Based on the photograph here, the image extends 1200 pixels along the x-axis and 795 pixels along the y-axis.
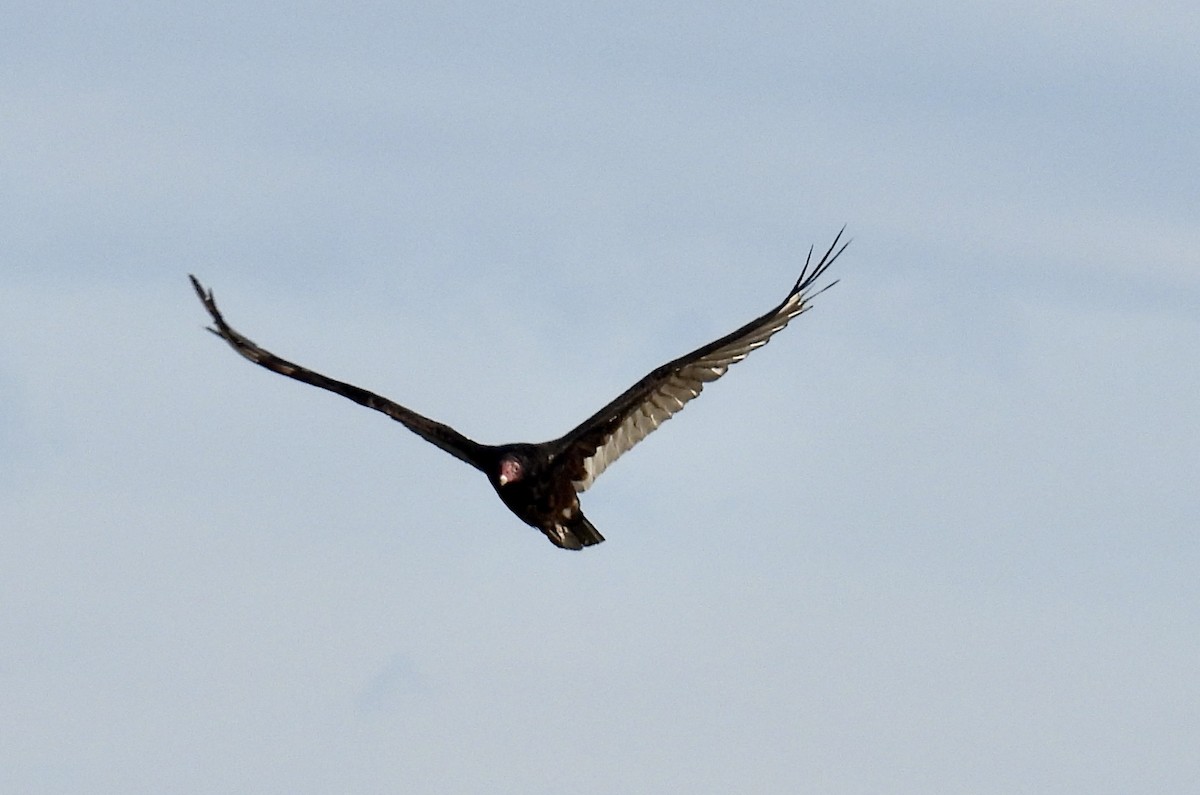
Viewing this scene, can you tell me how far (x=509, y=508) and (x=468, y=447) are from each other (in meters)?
0.78

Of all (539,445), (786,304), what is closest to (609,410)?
(539,445)

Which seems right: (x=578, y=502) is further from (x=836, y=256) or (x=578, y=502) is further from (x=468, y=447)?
(x=836, y=256)

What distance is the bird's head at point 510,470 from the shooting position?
58.8 feet

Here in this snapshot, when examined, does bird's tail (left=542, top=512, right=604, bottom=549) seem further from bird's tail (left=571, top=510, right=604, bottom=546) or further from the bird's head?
the bird's head

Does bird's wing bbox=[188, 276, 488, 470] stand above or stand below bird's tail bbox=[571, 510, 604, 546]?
above

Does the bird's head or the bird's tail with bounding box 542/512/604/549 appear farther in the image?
the bird's tail with bounding box 542/512/604/549

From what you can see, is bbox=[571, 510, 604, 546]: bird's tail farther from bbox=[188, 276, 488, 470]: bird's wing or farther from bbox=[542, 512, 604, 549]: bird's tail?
bbox=[188, 276, 488, 470]: bird's wing

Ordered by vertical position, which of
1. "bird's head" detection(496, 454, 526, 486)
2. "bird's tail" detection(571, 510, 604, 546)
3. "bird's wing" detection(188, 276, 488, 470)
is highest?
"bird's wing" detection(188, 276, 488, 470)

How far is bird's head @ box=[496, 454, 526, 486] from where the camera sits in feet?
58.8

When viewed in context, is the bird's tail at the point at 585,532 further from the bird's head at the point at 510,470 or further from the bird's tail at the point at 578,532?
the bird's head at the point at 510,470

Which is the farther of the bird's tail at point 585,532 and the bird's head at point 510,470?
the bird's tail at point 585,532

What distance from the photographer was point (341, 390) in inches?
750

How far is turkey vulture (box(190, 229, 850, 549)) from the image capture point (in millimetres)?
18000

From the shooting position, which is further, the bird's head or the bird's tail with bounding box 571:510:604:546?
the bird's tail with bounding box 571:510:604:546
